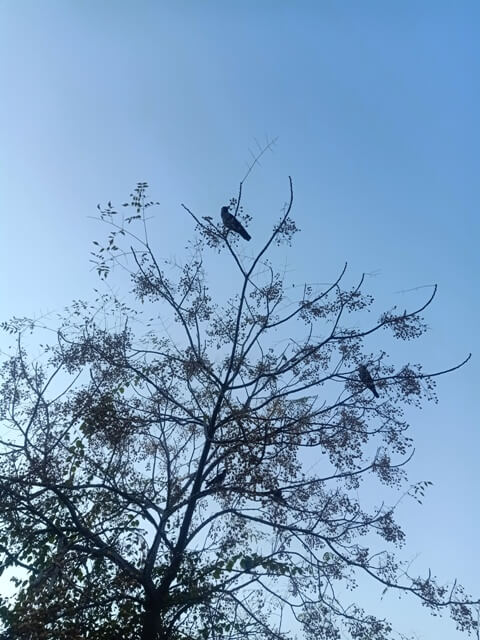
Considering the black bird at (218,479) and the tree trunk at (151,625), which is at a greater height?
the black bird at (218,479)

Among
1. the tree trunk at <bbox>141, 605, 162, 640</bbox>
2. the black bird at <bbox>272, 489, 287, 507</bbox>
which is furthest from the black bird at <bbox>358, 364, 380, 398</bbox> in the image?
the tree trunk at <bbox>141, 605, 162, 640</bbox>

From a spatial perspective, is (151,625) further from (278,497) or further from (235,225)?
(235,225)

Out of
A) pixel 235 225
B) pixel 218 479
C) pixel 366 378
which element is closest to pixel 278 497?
pixel 218 479

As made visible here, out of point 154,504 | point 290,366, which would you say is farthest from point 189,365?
point 154,504

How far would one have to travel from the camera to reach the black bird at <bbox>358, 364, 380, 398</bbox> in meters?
Answer: 8.44

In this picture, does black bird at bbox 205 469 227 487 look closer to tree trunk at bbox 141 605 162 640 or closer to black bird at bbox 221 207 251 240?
tree trunk at bbox 141 605 162 640

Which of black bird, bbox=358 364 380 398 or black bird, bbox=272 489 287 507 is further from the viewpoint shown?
black bird, bbox=358 364 380 398

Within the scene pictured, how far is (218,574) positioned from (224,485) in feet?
3.80

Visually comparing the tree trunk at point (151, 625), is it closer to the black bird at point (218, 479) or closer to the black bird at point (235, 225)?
the black bird at point (218, 479)

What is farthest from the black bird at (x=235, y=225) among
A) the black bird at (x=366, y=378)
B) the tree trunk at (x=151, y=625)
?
the tree trunk at (x=151, y=625)

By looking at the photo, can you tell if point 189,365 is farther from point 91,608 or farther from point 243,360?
point 91,608

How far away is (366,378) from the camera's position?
852 cm

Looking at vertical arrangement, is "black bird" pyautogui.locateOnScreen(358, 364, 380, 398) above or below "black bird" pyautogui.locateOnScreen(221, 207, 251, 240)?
below

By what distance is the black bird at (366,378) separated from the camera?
844 centimetres
